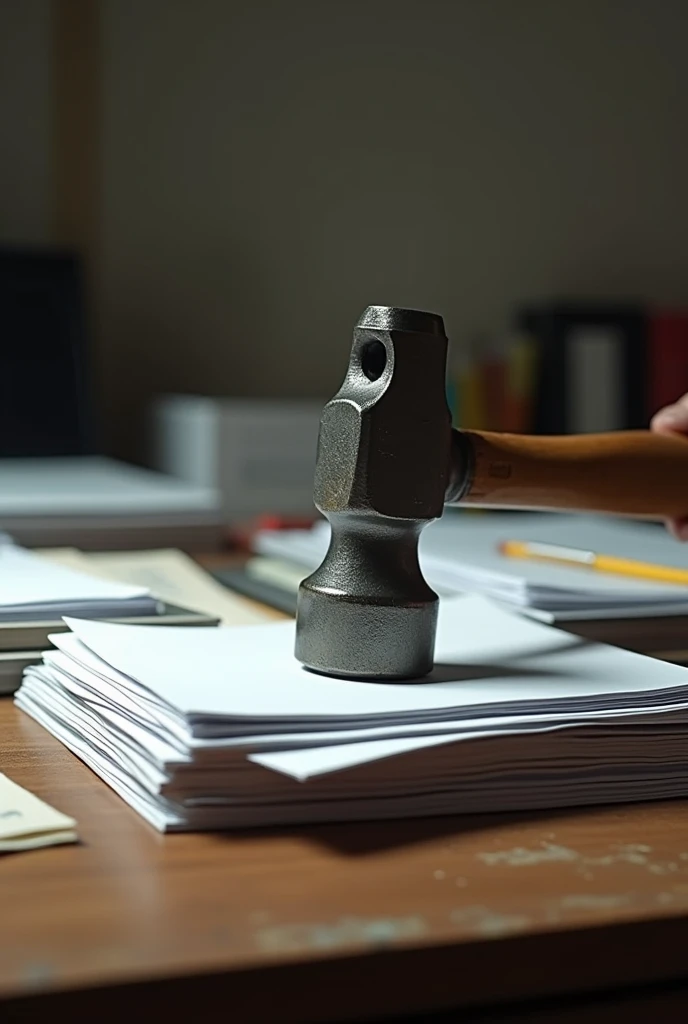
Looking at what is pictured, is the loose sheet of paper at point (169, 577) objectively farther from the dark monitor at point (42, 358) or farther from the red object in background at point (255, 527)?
the dark monitor at point (42, 358)

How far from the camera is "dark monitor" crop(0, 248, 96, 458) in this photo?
1.58m

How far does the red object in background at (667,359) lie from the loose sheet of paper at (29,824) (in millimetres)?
1505

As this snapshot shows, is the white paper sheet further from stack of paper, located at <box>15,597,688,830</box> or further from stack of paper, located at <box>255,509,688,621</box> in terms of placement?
stack of paper, located at <box>255,509,688,621</box>

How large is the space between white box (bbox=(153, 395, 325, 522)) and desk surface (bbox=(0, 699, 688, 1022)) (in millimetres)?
962

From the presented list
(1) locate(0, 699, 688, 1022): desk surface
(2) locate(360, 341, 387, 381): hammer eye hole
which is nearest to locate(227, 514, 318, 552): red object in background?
(2) locate(360, 341, 387, 381): hammer eye hole

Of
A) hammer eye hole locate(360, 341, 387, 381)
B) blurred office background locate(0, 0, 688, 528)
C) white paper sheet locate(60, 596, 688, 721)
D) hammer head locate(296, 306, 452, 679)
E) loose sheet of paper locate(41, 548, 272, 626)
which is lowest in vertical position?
loose sheet of paper locate(41, 548, 272, 626)

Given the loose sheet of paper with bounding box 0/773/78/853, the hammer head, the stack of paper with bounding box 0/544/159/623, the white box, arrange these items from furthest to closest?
the white box
the stack of paper with bounding box 0/544/159/623
the hammer head
the loose sheet of paper with bounding box 0/773/78/853

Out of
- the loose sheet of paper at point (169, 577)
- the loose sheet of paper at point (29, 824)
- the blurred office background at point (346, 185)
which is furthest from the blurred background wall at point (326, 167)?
the loose sheet of paper at point (29, 824)

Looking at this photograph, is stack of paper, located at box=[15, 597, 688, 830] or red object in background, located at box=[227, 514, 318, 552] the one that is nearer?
stack of paper, located at box=[15, 597, 688, 830]

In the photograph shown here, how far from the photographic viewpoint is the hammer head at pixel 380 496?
2.21ft

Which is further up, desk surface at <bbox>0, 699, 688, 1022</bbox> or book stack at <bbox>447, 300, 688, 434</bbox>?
book stack at <bbox>447, 300, 688, 434</bbox>

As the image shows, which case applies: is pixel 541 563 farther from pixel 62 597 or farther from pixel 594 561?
pixel 62 597

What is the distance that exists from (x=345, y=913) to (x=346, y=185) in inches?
59.9

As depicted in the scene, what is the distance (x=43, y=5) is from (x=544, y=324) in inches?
31.3
